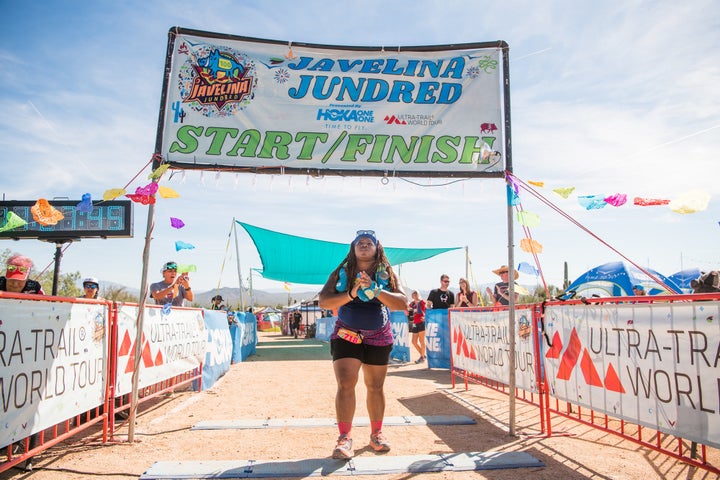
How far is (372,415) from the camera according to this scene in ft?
15.1

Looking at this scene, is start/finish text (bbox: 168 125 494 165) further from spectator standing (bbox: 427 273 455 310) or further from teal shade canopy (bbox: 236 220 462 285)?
teal shade canopy (bbox: 236 220 462 285)

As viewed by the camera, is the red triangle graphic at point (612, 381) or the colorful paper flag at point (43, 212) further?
the colorful paper flag at point (43, 212)

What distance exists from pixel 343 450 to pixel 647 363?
247 cm

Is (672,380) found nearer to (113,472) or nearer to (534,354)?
(534,354)

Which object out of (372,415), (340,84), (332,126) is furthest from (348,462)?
(340,84)

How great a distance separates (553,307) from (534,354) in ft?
2.20

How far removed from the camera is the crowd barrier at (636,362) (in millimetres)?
3201

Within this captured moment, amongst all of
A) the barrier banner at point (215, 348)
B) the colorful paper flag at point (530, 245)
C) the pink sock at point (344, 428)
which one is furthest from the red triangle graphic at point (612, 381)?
the barrier banner at point (215, 348)

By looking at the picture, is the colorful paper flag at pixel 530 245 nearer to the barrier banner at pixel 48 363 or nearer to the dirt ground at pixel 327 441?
the dirt ground at pixel 327 441

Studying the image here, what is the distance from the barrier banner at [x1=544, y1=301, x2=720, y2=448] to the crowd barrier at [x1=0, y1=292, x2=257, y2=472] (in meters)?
4.44

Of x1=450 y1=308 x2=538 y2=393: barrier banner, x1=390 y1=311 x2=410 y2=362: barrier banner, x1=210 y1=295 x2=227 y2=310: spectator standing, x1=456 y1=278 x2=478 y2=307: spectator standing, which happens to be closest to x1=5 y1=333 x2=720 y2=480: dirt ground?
x1=450 y1=308 x2=538 y2=393: barrier banner

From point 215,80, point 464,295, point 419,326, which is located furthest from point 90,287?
point 419,326

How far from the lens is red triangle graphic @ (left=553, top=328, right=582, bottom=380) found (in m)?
4.58

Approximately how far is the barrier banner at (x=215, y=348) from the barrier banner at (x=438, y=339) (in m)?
4.70
